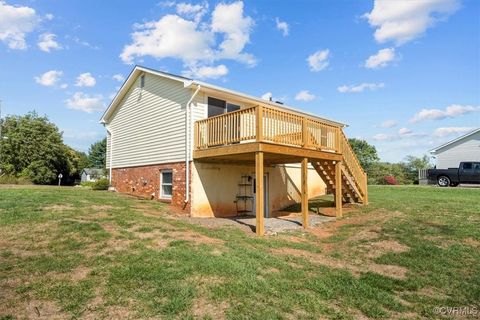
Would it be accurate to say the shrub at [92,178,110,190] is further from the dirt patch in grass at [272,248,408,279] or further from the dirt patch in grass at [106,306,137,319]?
the dirt patch in grass at [106,306,137,319]

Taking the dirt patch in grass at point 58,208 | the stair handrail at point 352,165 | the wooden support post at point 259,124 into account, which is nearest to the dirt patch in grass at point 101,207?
the dirt patch in grass at point 58,208

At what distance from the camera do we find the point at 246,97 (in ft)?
47.0

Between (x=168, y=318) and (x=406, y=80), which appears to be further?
(x=406, y=80)

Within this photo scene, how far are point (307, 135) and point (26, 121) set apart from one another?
4320 centimetres

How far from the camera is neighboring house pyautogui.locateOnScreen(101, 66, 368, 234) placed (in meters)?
11.0

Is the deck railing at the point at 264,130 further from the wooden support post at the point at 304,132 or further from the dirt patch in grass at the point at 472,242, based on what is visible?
the dirt patch in grass at the point at 472,242

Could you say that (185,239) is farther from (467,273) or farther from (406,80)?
(406,80)

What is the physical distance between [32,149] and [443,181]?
4517 cm

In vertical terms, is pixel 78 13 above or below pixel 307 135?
above

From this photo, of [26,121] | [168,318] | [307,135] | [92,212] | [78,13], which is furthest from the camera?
[26,121]

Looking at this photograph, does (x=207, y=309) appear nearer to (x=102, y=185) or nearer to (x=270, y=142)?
(x=270, y=142)

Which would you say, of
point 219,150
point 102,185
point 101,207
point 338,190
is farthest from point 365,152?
point 101,207

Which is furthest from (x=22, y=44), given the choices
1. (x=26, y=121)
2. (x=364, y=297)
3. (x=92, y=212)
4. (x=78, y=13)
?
(x=26, y=121)

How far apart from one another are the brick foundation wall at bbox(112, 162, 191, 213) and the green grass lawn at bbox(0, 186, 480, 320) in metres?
2.70
